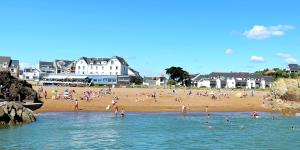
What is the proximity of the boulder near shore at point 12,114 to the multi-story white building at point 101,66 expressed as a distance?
10684 centimetres

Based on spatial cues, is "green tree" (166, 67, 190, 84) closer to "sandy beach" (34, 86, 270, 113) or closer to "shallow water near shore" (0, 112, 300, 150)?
"sandy beach" (34, 86, 270, 113)

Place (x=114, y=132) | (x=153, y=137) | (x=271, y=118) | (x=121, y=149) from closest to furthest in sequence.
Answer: (x=121, y=149) → (x=153, y=137) → (x=114, y=132) → (x=271, y=118)

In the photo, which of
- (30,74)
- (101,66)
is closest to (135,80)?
(101,66)

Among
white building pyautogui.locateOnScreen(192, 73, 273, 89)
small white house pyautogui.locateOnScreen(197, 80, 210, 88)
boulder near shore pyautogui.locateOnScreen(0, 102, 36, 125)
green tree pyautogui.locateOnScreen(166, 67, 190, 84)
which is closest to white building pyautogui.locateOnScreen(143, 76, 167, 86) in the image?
green tree pyautogui.locateOnScreen(166, 67, 190, 84)

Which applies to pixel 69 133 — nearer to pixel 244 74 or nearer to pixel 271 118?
pixel 271 118

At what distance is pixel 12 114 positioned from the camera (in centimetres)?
4122

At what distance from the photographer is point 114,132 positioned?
38.4 meters

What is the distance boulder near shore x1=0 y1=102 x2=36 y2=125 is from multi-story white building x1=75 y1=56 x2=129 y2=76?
107 metres

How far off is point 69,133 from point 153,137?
270 inches

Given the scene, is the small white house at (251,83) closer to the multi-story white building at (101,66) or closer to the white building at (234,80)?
the white building at (234,80)

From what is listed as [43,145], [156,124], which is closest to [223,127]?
[156,124]

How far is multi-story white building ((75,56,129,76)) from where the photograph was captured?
151 m

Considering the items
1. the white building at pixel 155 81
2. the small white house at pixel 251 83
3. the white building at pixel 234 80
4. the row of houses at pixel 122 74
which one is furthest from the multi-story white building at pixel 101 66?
the small white house at pixel 251 83

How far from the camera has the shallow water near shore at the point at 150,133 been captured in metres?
31.9
